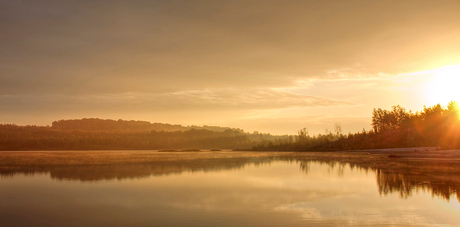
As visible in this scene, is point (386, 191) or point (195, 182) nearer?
point (386, 191)

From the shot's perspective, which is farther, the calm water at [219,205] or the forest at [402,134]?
the forest at [402,134]

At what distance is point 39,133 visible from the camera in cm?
12481

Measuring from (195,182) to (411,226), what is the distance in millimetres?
9904

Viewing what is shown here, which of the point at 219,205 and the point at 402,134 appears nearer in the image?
the point at 219,205

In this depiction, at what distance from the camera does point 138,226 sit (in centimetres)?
749

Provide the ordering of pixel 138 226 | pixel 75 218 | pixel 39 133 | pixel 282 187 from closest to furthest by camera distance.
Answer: pixel 138 226, pixel 75 218, pixel 282 187, pixel 39 133

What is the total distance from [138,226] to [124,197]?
4.04 meters

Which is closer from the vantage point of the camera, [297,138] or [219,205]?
[219,205]

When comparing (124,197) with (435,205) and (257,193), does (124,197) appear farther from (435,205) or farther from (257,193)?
(435,205)

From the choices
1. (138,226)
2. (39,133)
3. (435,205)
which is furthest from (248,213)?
(39,133)

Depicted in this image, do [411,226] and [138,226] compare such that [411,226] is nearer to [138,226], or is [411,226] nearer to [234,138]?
[138,226]

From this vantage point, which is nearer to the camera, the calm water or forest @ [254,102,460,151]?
the calm water

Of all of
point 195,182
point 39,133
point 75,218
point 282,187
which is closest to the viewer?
point 75,218

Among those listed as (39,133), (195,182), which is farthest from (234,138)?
(195,182)
